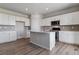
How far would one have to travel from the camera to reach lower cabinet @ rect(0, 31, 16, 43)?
4.68 metres

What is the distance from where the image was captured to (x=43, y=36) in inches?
142

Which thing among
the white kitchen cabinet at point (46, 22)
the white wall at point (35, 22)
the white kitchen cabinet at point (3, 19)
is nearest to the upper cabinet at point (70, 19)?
the white kitchen cabinet at point (46, 22)

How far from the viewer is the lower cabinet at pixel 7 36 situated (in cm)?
468

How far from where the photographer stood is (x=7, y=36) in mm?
4992

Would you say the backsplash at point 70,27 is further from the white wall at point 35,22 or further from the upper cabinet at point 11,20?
the upper cabinet at point 11,20

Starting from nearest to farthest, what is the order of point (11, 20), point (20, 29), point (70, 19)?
point (70, 19), point (11, 20), point (20, 29)

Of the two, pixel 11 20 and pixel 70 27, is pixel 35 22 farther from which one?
pixel 70 27

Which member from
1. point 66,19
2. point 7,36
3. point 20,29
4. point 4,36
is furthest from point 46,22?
point 4,36

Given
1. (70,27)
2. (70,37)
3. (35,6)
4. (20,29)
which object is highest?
(35,6)


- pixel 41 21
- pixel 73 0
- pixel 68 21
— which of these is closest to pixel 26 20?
pixel 41 21

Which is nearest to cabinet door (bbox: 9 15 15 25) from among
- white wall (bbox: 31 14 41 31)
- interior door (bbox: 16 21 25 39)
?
interior door (bbox: 16 21 25 39)

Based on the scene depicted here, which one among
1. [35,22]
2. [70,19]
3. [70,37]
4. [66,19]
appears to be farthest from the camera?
[35,22]

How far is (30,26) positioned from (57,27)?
3.17 meters

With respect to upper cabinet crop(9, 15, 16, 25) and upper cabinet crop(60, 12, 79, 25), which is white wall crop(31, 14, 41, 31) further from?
upper cabinet crop(60, 12, 79, 25)
